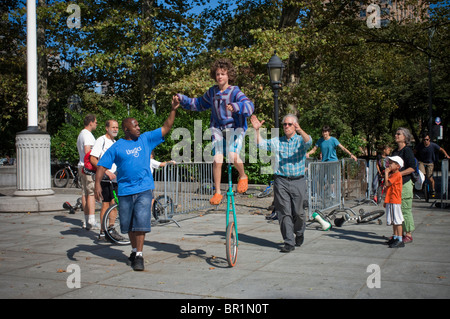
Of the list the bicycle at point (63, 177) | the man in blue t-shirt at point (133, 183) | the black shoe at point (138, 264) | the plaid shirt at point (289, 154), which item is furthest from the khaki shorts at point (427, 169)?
the bicycle at point (63, 177)

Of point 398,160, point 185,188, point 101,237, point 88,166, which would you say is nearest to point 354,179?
point 185,188

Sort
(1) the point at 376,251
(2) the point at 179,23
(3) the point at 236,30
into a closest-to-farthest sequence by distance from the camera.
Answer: (1) the point at 376,251
(2) the point at 179,23
(3) the point at 236,30

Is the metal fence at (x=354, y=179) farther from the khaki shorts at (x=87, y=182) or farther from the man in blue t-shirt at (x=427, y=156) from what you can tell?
the khaki shorts at (x=87, y=182)

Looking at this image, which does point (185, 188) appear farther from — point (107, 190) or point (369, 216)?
point (369, 216)

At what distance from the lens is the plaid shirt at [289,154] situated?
23.5 feet

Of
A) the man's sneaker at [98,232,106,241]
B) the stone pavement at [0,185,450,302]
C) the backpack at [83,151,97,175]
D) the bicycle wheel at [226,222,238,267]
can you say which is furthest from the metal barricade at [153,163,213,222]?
the bicycle wheel at [226,222,238,267]

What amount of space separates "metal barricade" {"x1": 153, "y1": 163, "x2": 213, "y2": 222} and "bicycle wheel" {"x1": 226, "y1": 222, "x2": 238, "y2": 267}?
385 cm

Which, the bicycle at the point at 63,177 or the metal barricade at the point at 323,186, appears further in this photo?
the bicycle at the point at 63,177

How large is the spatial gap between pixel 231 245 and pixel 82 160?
3686 mm

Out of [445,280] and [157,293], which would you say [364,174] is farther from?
[157,293]

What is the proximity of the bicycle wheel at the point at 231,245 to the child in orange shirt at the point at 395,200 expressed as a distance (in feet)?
8.38
